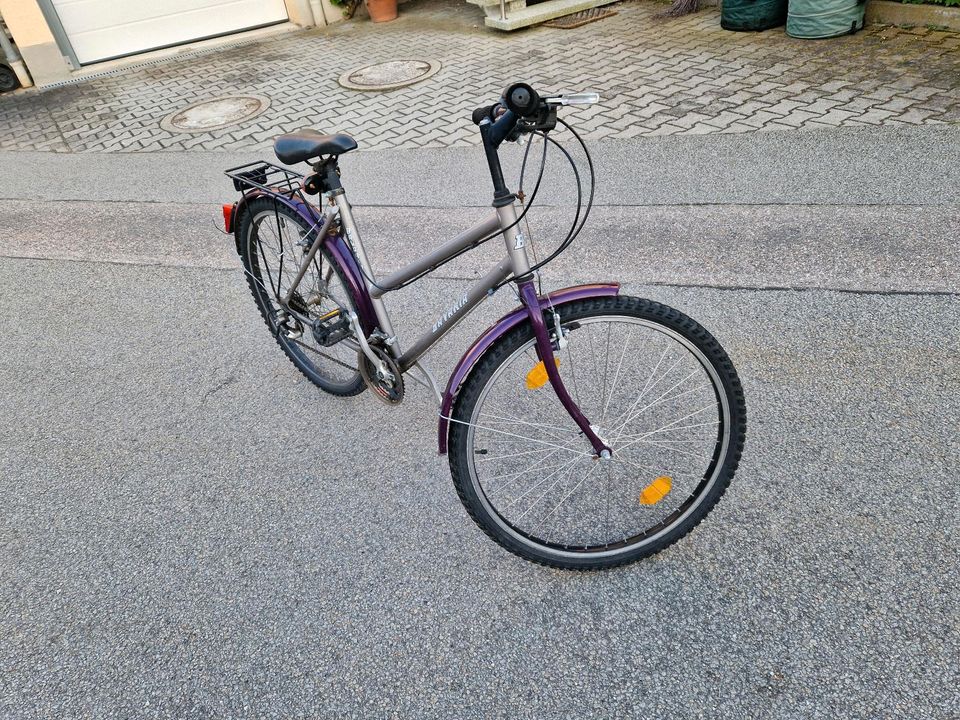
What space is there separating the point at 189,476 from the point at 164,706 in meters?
1.08

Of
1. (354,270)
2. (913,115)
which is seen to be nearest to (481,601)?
(354,270)

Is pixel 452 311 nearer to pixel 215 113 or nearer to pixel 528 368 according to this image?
pixel 528 368

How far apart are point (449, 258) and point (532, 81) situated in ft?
17.3

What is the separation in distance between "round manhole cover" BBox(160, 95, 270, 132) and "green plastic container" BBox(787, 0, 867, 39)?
571 centimetres

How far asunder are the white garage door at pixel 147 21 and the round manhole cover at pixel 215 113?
2.85 m

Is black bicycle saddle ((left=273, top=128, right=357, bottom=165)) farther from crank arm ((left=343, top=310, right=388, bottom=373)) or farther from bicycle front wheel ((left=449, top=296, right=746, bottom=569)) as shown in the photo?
bicycle front wheel ((left=449, top=296, right=746, bottom=569))

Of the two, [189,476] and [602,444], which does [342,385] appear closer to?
[189,476]

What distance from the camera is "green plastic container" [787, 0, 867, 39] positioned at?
6.50 metres

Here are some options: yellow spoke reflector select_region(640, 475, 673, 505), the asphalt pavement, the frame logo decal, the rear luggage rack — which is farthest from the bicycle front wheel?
the rear luggage rack

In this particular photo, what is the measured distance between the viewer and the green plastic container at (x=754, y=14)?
7.00 metres

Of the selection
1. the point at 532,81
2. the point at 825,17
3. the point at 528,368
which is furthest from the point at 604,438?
the point at 825,17

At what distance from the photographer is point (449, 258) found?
7.52 feet

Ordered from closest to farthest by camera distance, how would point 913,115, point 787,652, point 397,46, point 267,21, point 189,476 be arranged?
point 787,652
point 189,476
point 913,115
point 397,46
point 267,21

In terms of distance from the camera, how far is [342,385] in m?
3.19
